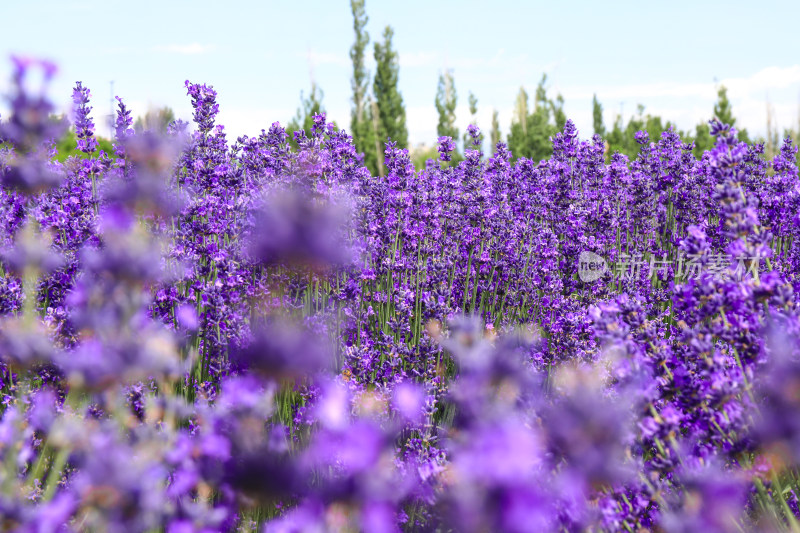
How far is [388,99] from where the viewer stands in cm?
2470

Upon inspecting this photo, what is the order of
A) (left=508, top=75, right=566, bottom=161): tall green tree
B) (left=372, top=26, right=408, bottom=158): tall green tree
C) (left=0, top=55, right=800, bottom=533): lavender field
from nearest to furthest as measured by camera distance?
1. (left=0, top=55, right=800, bottom=533): lavender field
2. (left=508, top=75, right=566, bottom=161): tall green tree
3. (left=372, top=26, right=408, bottom=158): tall green tree

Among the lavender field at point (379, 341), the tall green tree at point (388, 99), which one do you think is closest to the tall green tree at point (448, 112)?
the tall green tree at point (388, 99)

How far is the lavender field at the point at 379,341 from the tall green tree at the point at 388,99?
1795 centimetres

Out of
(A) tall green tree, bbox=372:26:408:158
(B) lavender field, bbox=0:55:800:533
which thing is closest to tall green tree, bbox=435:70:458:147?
(A) tall green tree, bbox=372:26:408:158

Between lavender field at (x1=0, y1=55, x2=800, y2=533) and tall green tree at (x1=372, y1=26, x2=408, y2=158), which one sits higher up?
tall green tree at (x1=372, y1=26, x2=408, y2=158)

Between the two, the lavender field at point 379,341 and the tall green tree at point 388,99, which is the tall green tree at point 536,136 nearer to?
the tall green tree at point 388,99

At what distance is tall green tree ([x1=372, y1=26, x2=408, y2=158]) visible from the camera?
2427 cm

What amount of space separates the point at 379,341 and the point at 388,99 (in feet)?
72.4

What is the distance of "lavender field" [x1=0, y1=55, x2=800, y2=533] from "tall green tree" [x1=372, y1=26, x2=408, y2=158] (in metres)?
18.0

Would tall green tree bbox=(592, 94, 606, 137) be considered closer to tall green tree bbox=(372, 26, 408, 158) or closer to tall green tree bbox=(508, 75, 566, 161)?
tall green tree bbox=(508, 75, 566, 161)

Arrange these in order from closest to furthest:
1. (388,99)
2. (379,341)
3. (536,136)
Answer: (379,341) → (536,136) → (388,99)

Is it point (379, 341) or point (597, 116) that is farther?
point (597, 116)

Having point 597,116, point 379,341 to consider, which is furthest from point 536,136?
point 379,341

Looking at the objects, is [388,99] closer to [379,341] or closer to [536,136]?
[536,136]
